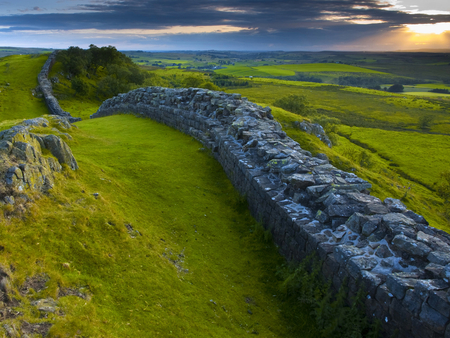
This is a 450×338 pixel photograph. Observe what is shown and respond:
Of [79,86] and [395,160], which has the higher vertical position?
[79,86]

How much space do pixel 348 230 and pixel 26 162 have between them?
28.9ft

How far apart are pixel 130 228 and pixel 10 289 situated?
12.3ft

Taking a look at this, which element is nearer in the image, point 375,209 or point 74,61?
point 375,209

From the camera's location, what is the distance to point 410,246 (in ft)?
21.5

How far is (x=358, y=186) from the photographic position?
962 cm

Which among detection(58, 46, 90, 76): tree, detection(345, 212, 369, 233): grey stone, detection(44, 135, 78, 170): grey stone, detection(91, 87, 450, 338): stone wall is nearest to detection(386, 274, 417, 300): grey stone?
detection(91, 87, 450, 338): stone wall

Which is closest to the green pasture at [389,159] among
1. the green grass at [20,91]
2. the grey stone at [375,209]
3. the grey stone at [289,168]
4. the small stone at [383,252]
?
the grey stone at [289,168]

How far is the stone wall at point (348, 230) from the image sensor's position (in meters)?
5.74

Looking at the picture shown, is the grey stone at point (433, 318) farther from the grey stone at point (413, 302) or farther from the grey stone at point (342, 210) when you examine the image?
the grey stone at point (342, 210)

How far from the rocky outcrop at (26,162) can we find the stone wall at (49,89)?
1301 inches

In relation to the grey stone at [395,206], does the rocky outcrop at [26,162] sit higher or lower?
higher

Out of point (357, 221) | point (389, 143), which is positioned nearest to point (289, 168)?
point (357, 221)

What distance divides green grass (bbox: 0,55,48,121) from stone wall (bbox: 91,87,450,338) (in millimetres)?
43396

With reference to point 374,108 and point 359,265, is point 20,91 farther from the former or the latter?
point 374,108
